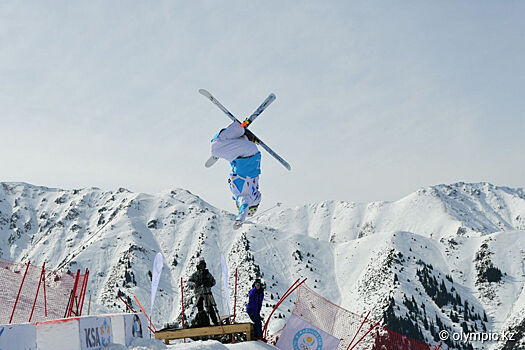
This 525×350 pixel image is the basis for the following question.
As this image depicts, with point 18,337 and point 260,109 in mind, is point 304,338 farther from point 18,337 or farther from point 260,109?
point 18,337

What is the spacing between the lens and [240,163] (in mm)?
17281

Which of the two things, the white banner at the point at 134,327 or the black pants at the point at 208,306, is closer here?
the white banner at the point at 134,327

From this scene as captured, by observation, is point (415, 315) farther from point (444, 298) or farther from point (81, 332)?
point (81, 332)

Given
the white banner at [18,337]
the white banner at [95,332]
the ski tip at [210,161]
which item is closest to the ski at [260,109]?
the ski tip at [210,161]

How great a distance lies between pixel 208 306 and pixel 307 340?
11.0 ft

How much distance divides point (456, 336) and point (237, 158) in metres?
175

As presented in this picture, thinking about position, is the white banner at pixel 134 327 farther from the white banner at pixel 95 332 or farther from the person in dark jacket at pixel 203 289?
the person in dark jacket at pixel 203 289

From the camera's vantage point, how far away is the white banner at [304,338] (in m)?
15.8

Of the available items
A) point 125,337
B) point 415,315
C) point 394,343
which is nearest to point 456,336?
point 415,315

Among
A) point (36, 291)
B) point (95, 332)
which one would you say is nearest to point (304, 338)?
point (95, 332)

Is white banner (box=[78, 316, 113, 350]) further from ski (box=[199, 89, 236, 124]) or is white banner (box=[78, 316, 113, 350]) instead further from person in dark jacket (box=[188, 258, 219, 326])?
ski (box=[199, 89, 236, 124])

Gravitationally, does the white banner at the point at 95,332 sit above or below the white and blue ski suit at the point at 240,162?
below

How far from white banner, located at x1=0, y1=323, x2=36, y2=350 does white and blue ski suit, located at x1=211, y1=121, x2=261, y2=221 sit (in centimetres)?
873

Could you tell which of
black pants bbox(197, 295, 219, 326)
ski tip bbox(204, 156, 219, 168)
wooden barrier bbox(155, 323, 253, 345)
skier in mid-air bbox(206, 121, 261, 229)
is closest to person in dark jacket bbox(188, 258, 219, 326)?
black pants bbox(197, 295, 219, 326)
